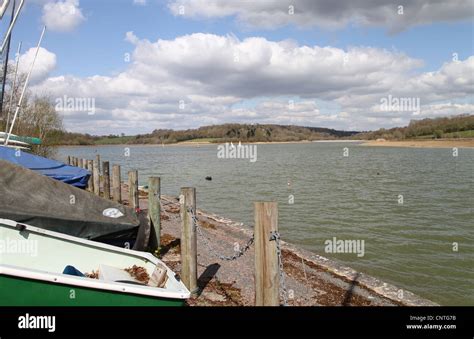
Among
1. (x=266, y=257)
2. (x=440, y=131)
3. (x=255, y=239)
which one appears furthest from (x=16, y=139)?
(x=440, y=131)

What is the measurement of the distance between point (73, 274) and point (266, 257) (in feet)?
8.78

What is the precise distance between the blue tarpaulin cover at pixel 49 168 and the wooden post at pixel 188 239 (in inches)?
190

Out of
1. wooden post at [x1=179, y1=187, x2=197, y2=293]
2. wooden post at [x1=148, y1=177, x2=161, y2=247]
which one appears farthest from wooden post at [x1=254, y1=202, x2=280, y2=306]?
wooden post at [x1=148, y1=177, x2=161, y2=247]

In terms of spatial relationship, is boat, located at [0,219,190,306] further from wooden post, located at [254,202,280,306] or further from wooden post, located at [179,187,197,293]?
wooden post, located at [254,202,280,306]

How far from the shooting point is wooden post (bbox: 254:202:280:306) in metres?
4.45

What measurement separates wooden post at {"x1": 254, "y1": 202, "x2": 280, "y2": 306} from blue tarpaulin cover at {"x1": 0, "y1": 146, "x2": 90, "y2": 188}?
7.03 meters

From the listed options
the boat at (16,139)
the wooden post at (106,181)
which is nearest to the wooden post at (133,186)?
the wooden post at (106,181)

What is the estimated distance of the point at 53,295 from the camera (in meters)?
4.53

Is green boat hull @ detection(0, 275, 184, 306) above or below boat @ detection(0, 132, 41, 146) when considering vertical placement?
below

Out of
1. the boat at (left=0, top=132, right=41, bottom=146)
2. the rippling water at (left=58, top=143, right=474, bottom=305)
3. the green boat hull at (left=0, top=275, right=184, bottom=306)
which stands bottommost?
the rippling water at (left=58, top=143, right=474, bottom=305)

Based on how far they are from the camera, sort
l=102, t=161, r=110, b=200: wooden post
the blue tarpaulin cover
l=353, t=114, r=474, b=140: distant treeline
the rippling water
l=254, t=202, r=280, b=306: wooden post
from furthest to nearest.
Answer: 1. l=353, t=114, r=474, b=140: distant treeline
2. l=102, t=161, r=110, b=200: wooden post
3. the rippling water
4. the blue tarpaulin cover
5. l=254, t=202, r=280, b=306: wooden post

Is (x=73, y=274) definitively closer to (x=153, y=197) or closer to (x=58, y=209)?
(x=58, y=209)
